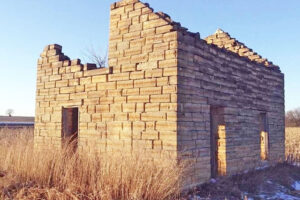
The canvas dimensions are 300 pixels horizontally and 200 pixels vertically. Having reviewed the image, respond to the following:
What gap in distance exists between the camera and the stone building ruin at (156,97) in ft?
21.5

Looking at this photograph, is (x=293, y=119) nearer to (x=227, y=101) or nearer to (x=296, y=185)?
(x=296, y=185)

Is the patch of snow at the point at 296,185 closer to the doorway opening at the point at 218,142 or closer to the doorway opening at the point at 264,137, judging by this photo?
the doorway opening at the point at 264,137

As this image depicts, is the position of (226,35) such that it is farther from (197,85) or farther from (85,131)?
(85,131)

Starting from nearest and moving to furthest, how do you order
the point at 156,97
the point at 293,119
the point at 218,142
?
the point at 156,97 < the point at 218,142 < the point at 293,119

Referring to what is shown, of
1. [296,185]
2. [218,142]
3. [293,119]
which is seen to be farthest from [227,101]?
[293,119]

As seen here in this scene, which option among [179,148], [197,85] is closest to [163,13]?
[197,85]

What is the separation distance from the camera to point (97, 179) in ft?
17.2

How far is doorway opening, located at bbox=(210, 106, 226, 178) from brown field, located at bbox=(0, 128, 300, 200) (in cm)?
42

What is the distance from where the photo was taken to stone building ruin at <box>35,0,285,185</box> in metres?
6.55

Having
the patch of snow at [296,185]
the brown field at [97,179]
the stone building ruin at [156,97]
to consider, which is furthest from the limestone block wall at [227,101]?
the patch of snow at [296,185]

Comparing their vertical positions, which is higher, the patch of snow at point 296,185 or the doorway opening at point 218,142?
the doorway opening at point 218,142

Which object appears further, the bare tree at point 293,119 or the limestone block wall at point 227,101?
the bare tree at point 293,119

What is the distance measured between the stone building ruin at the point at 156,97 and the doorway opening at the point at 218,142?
0.09ft

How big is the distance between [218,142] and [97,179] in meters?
3.82
